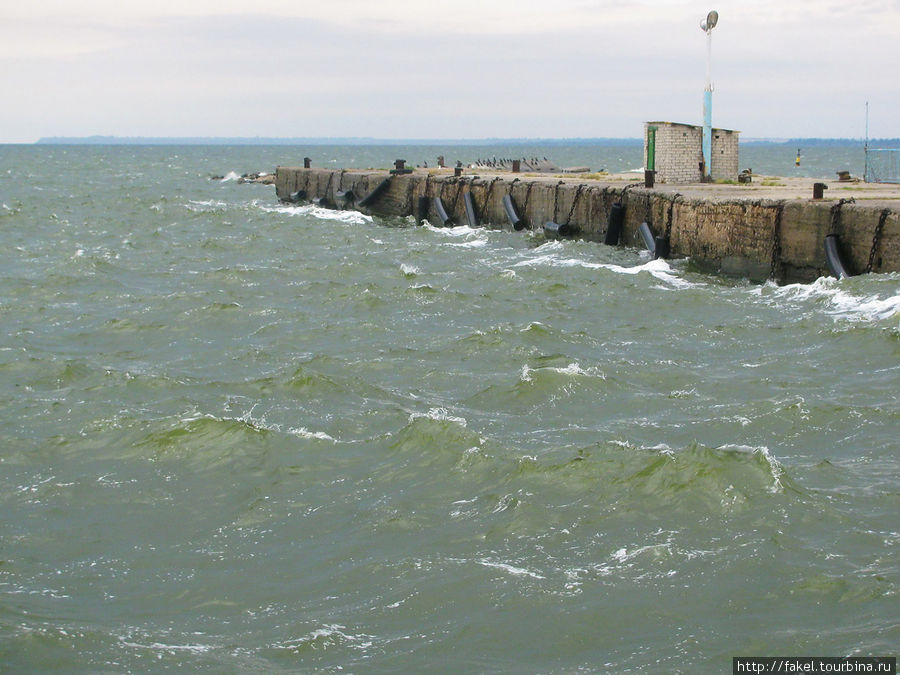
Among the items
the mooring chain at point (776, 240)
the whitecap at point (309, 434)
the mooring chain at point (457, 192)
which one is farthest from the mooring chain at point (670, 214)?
the whitecap at point (309, 434)

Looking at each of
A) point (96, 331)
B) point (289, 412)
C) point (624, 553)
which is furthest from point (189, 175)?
point (624, 553)

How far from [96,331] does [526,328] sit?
6838mm

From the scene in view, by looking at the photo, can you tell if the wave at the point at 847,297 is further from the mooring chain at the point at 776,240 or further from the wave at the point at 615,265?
the wave at the point at 615,265

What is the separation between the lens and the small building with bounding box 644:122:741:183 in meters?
28.5

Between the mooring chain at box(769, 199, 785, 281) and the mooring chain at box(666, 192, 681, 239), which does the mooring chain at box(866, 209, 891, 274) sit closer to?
the mooring chain at box(769, 199, 785, 281)

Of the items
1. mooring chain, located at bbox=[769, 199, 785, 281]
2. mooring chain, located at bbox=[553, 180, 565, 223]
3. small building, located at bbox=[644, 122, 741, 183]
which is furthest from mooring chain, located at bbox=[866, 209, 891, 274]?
mooring chain, located at bbox=[553, 180, 565, 223]

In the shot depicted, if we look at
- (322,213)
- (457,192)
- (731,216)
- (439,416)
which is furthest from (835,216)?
(322,213)

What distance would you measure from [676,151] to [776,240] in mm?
9133

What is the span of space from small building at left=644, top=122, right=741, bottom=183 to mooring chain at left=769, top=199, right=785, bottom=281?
8324 millimetres

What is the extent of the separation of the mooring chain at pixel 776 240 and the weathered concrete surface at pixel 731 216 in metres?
0.02

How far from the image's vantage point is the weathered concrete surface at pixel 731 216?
60.9 feet

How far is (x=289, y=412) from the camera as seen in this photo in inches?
491

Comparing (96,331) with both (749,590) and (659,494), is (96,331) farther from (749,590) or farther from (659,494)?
(749,590)

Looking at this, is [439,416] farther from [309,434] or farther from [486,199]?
[486,199]
